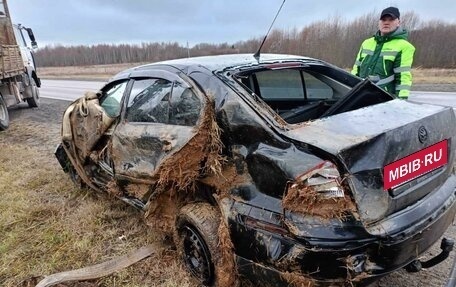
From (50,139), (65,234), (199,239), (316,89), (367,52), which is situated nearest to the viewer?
(199,239)

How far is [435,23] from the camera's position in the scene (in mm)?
28203

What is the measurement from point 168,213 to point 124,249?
0.66m

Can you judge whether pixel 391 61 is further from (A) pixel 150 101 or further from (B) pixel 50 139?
(B) pixel 50 139

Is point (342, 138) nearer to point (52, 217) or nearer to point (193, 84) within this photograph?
point (193, 84)

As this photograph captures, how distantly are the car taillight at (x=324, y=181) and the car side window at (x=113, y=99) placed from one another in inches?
86.3

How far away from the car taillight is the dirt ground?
64 cm

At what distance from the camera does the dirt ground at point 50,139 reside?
2.65m

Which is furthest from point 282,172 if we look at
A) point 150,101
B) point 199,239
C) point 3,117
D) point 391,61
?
point 3,117

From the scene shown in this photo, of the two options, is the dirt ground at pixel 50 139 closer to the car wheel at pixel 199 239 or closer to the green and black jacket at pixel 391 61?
the car wheel at pixel 199 239

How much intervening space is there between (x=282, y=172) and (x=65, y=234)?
99.4 inches

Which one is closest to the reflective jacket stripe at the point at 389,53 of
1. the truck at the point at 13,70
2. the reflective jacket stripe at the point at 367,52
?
the reflective jacket stripe at the point at 367,52

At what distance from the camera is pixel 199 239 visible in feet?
8.62

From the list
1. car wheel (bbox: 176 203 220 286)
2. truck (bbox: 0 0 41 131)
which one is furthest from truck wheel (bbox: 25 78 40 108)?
car wheel (bbox: 176 203 220 286)

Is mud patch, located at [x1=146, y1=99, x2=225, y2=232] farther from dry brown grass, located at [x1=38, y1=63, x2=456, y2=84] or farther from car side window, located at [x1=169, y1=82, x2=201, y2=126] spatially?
dry brown grass, located at [x1=38, y1=63, x2=456, y2=84]
